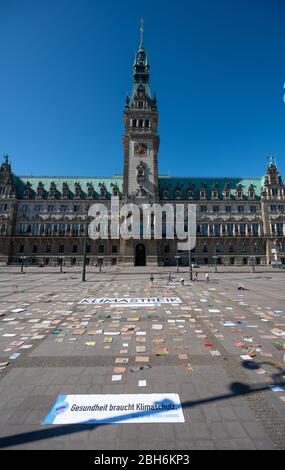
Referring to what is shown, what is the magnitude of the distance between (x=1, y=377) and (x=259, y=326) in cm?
964

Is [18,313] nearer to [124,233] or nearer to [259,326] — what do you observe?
[259,326]

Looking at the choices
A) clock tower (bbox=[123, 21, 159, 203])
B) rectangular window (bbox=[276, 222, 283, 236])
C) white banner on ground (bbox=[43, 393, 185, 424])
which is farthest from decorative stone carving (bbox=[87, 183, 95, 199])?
white banner on ground (bbox=[43, 393, 185, 424])

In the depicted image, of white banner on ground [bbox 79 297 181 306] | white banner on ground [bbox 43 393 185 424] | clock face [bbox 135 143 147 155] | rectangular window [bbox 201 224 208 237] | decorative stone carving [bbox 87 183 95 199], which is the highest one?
clock face [bbox 135 143 147 155]

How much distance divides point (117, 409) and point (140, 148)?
58568 mm

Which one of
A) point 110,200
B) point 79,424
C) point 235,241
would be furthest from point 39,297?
point 235,241

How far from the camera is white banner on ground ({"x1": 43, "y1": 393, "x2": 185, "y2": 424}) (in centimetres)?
418

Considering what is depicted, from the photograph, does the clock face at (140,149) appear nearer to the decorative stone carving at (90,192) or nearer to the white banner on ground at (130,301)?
the decorative stone carving at (90,192)

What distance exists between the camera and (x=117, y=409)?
14.6 ft

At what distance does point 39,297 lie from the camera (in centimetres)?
1619

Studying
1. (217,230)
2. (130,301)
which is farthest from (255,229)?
(130,301)

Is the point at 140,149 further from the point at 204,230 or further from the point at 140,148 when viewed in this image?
the point at 204,230

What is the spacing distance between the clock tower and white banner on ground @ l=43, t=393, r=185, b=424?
51548 mm

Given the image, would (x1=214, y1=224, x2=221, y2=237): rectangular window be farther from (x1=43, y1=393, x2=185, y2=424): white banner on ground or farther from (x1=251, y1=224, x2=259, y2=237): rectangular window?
(x1=43, y1=393, x2=185, y2=424): white banner on ground

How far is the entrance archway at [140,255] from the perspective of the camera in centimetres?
5484
